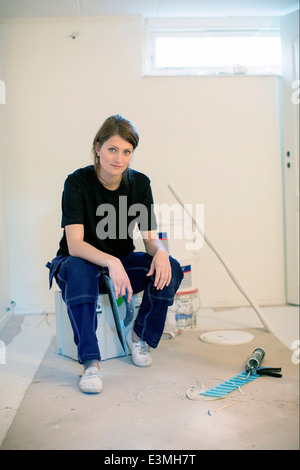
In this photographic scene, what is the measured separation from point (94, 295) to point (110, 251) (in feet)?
1.05

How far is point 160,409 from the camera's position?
1543mm

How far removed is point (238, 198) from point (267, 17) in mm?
1131

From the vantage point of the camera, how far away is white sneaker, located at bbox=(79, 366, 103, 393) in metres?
1.68

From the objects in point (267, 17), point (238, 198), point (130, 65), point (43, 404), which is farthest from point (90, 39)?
point (43, 404)

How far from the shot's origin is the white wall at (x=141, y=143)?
113 inches

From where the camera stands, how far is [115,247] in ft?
6.81

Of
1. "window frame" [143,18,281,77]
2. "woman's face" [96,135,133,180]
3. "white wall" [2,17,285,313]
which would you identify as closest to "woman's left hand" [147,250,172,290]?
"woman's face" [96,135,133,180]

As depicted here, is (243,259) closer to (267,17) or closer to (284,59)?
(284,59)

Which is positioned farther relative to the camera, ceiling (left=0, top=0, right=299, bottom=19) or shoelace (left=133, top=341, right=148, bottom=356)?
ceiling (left=0, top=0, right=299, bottom=19)

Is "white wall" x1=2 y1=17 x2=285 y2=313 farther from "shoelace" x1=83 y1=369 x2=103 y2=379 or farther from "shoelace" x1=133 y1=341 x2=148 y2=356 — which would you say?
"shoelace" x1=83 y1=369 x2=103 y2=379

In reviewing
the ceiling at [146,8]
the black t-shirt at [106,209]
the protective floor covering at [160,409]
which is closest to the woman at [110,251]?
the black t-shirt at [106,209]

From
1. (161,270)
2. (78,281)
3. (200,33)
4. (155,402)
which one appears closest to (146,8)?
(200,33)

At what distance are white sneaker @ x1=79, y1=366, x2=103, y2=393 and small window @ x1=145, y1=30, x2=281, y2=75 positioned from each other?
6.45 ft

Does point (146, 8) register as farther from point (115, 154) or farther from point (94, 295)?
point (94, 295)
